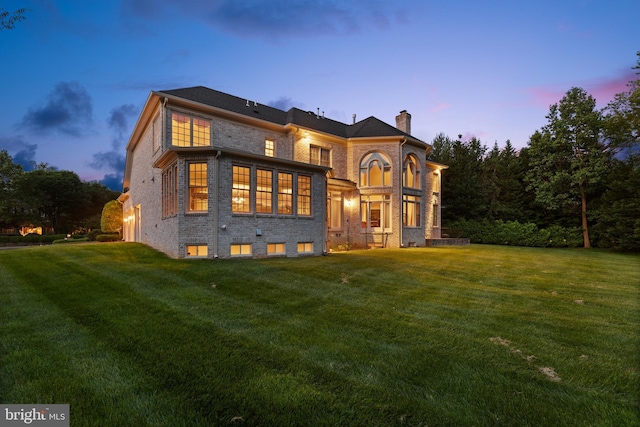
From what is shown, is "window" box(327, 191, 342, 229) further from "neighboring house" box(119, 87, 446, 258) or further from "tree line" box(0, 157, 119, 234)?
"tree line" box(0, 157, 119, 234)

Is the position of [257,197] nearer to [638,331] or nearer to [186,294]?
[186,294]

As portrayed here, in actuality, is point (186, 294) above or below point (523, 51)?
below

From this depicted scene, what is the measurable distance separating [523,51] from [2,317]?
14.6 meters

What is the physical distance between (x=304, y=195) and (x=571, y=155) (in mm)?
23791

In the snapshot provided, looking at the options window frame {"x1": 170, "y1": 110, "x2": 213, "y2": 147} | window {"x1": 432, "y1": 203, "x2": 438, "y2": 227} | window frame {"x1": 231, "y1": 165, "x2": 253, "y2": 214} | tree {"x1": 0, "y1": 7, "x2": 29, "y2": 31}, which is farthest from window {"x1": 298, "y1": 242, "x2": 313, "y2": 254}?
window {"x1": 432, "y1": 203, "x2": 438, "y2": 227}

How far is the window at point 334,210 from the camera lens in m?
17.9

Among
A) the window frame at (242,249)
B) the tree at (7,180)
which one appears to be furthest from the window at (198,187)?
the tree at (7,180)

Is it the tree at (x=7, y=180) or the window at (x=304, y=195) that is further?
the tree at (x=7, y=180)

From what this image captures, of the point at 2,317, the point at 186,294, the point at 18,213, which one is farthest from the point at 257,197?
the point at 18,213

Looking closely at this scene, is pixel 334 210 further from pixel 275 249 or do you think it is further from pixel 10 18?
pixel 10 18

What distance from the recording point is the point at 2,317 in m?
4.77

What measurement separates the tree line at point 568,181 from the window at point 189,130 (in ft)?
69.3

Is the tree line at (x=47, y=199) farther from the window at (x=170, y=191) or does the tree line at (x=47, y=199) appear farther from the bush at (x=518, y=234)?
the bush at (x=518, y=234)

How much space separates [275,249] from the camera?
1261 cm
